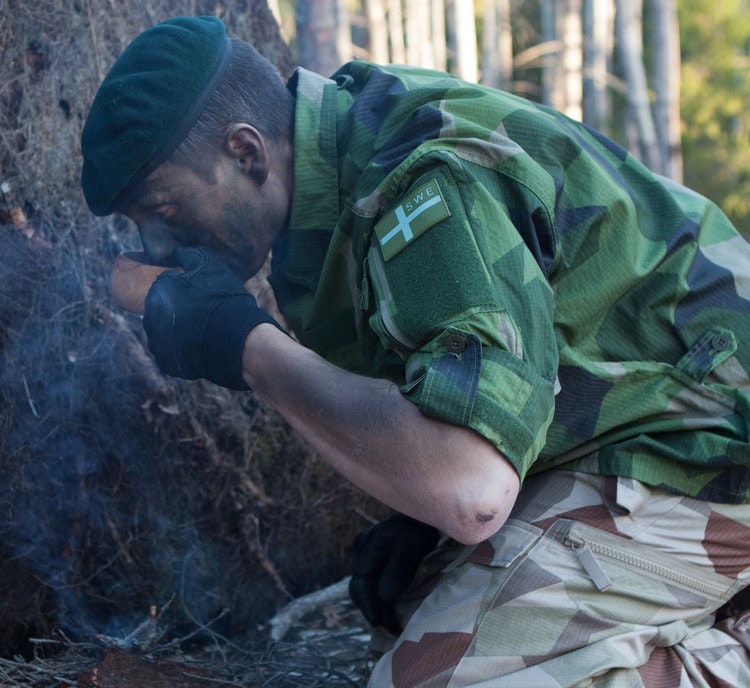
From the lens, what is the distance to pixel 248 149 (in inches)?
76.1

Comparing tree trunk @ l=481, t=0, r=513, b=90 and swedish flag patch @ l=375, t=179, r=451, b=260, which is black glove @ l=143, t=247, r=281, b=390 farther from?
tree trunk @ l=481, t=0, r=513, b=90

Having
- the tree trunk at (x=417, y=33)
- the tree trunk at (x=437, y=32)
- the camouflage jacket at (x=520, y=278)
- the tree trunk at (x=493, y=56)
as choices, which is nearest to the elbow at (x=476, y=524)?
the camouflage jacket at (x=520, y=278)

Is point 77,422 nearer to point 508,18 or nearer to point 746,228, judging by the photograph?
point 746,228

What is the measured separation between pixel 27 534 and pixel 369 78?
1.57 metres

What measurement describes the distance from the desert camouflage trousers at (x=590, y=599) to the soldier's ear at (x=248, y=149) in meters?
0.95

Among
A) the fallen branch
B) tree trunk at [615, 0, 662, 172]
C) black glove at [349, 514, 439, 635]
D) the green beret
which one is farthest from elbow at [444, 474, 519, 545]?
tree trunk at [615, 0, 662, 172]

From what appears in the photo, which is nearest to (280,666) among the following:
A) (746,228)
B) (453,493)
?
(453,493)

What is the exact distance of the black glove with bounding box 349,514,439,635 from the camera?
232 cm

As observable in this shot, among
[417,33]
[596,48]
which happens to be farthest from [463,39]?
[417,33]

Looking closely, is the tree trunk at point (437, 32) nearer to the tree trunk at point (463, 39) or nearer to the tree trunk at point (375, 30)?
the tree trunk at point (375, 30)

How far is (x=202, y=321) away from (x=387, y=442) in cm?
47

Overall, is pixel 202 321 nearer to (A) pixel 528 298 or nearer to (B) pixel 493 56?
(A) pixel 528 298

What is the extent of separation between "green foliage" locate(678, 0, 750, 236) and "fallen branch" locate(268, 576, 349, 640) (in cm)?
1278

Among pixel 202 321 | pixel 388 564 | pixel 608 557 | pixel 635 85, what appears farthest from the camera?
pixel 635 85
